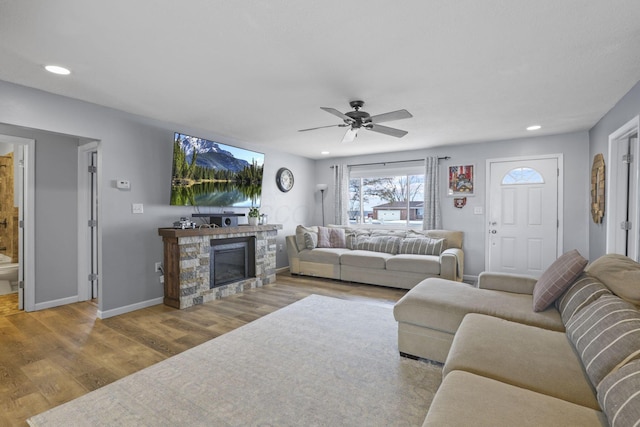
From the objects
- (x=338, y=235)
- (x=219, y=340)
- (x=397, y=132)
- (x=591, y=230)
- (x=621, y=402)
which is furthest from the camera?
(x=338, y=235)

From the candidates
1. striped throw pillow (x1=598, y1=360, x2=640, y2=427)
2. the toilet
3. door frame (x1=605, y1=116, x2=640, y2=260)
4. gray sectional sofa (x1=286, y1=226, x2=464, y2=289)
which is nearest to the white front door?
gray sectional sofa (x1=286, y1=226, x2=464, y2=289)

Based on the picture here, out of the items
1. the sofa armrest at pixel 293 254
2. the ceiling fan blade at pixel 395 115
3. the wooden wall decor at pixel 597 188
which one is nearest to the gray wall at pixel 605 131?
the wooden wall decor at pixel 597 188

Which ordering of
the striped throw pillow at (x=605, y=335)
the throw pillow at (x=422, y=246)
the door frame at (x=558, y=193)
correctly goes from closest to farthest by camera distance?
1. the striped throw pillow at (x=605, y=335)
2. the door frame at (x=558, y=193)
3. the throw pillow at (x=422, y=246)

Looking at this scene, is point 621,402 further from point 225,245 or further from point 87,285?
point 87,285

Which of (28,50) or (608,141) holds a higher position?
(28,50)

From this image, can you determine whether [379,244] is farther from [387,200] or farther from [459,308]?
[459,308]

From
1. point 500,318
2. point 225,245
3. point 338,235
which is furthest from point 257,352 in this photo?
point 338,235

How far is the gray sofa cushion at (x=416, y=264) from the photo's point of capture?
449cm

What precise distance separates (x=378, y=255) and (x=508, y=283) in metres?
2.32

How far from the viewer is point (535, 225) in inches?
189

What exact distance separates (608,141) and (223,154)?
4.85 m

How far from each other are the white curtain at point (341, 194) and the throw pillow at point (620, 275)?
14.9 feet

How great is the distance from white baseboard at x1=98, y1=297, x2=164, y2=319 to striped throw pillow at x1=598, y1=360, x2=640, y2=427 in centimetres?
418

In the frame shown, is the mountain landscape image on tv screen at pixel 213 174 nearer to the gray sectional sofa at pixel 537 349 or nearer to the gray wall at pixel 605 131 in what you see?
the gray sectional sofa at pixel 537 349
